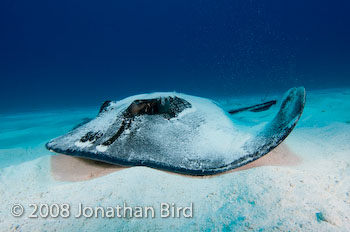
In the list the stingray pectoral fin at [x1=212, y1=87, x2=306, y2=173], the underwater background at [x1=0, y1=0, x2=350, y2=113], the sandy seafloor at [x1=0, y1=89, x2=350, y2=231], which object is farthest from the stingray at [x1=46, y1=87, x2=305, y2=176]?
the underwater background at [x1=0, y1=0, x2=350, y2=113]

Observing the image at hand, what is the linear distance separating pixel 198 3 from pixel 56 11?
234 ft

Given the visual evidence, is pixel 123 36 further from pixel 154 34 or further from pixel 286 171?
pixel 286 171

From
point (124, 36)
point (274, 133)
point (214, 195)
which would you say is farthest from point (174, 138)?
point (124, 36)

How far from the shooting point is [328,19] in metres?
85.8

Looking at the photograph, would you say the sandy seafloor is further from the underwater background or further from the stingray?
the underwater background

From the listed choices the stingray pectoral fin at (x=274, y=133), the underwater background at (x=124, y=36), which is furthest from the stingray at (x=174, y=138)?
the underwater background at (x=124, y=36)

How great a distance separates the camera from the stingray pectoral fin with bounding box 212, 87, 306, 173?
137 cm

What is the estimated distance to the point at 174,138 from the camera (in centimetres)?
177

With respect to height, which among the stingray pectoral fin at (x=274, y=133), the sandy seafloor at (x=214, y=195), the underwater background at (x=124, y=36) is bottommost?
the sandy seafloor at (x=214, y=195)

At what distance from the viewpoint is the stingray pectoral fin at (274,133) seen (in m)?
1.37

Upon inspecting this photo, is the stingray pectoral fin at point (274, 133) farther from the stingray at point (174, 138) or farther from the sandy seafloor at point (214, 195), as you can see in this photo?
the sandy seafloor at point (214, 195)

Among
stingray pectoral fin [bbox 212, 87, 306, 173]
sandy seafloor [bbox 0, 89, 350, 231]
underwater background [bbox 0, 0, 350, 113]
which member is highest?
underwater background [bbox 0, 0, 350, 113]

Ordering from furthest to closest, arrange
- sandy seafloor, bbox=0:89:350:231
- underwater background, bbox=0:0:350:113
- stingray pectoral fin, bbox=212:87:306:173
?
underwater background, bbox=0:0:350:113, stingray pectoral fin, bbox=212:87:306:173, sandy seafloor, bbox=0:89:350:231

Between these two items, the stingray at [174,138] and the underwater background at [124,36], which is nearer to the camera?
the stingray at [174,138]
